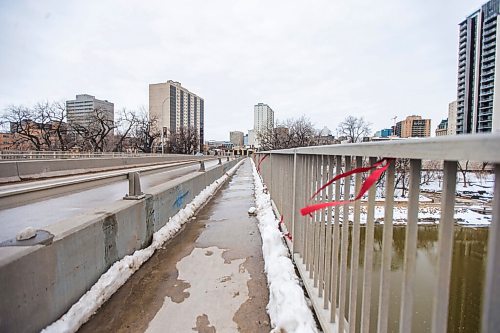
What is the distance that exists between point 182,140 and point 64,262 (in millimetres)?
88680

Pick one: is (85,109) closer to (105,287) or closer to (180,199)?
(180,199)

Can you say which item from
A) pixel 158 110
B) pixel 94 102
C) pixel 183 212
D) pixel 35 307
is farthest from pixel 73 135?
pixel 35 307

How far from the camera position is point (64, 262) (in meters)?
2.71

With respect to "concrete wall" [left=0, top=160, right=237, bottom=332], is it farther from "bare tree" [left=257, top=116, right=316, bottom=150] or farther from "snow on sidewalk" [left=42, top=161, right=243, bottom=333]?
"bare tree" [left=257, top=116, right=316, bottom=150]

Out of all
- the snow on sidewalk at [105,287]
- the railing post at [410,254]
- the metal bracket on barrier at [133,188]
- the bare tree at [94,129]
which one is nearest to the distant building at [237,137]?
the bare tree at [94,129]

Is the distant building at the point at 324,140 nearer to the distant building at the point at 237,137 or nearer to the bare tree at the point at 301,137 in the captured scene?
the bare tree at the point at 301,137

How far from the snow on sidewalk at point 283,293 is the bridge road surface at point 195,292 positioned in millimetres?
136

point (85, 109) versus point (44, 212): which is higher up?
point (85, 109)

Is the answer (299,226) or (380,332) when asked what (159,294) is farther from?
(380,332)

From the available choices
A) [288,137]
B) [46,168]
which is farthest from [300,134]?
[46,168]

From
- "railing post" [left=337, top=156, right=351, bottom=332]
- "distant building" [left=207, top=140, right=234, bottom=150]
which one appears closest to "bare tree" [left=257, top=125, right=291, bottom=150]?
"railing post" [left=337, top=156, right=351, bottom=332]

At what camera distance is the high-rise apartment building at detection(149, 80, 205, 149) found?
7394cm

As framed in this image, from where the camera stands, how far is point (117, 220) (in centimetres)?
375

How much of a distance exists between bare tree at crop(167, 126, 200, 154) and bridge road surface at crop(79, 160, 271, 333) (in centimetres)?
8506
